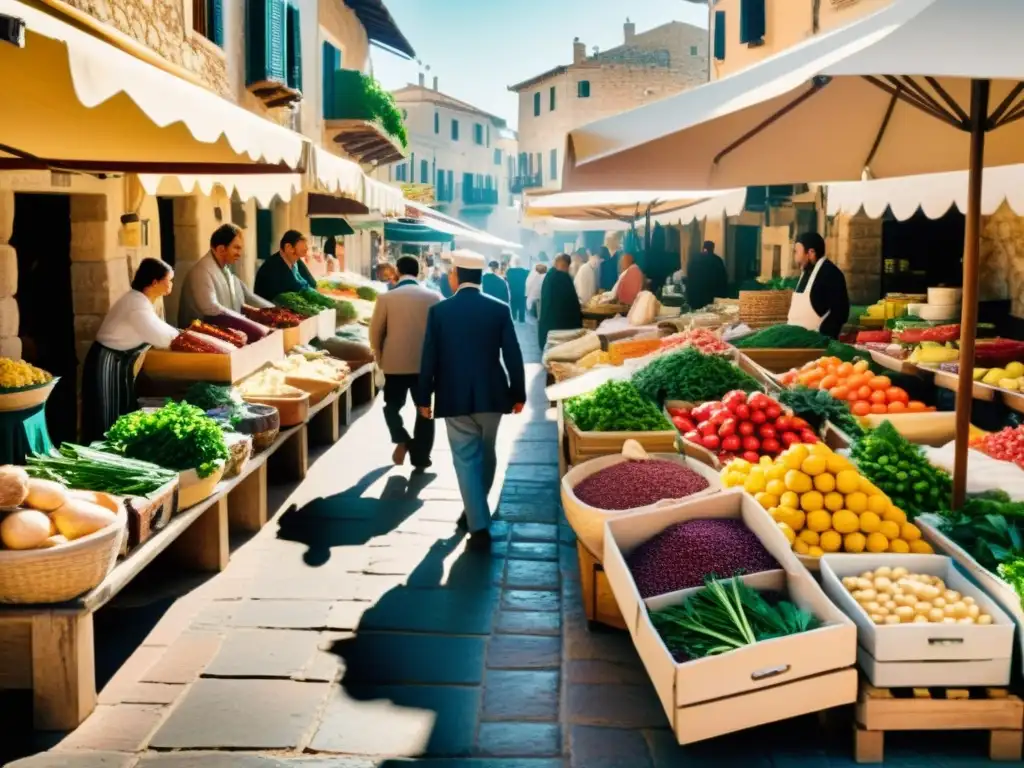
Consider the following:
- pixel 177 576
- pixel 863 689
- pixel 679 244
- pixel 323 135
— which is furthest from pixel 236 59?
pixel 679 244

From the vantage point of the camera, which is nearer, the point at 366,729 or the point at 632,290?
the point at 366,729

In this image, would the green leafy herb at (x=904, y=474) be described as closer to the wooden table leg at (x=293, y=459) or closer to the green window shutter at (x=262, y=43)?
the wooden table leg at (x=293, y=459)

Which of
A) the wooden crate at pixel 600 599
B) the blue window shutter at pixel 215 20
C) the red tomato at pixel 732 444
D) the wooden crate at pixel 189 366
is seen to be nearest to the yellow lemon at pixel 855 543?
the wooden crate at pixel 600 599

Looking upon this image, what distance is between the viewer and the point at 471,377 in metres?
6.67

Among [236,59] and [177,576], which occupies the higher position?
[236,59]

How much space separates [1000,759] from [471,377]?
12.3 ft

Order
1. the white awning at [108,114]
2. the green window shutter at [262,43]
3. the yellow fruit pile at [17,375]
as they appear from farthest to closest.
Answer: the green window shutter at [262,43] → the yellow fruit pile at [17,375] → the white awning at [108,114]

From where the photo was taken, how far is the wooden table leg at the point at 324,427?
9.84 meters

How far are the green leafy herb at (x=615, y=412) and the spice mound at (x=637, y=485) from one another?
674 mm

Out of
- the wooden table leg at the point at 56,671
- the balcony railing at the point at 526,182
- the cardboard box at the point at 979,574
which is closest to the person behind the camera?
the cardboard box at the point at 979,574

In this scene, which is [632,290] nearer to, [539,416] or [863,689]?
[539,416]

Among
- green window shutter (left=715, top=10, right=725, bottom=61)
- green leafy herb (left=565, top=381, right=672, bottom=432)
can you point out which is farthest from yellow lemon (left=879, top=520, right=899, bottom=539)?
green window shutter (left=715, top=10, right=725, bottom=61)

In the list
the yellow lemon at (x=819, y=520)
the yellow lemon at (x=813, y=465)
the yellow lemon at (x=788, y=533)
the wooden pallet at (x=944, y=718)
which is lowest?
the wooden pallet at (x=944, y=718)

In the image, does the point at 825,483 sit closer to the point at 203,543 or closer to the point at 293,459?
the point at 203,543
